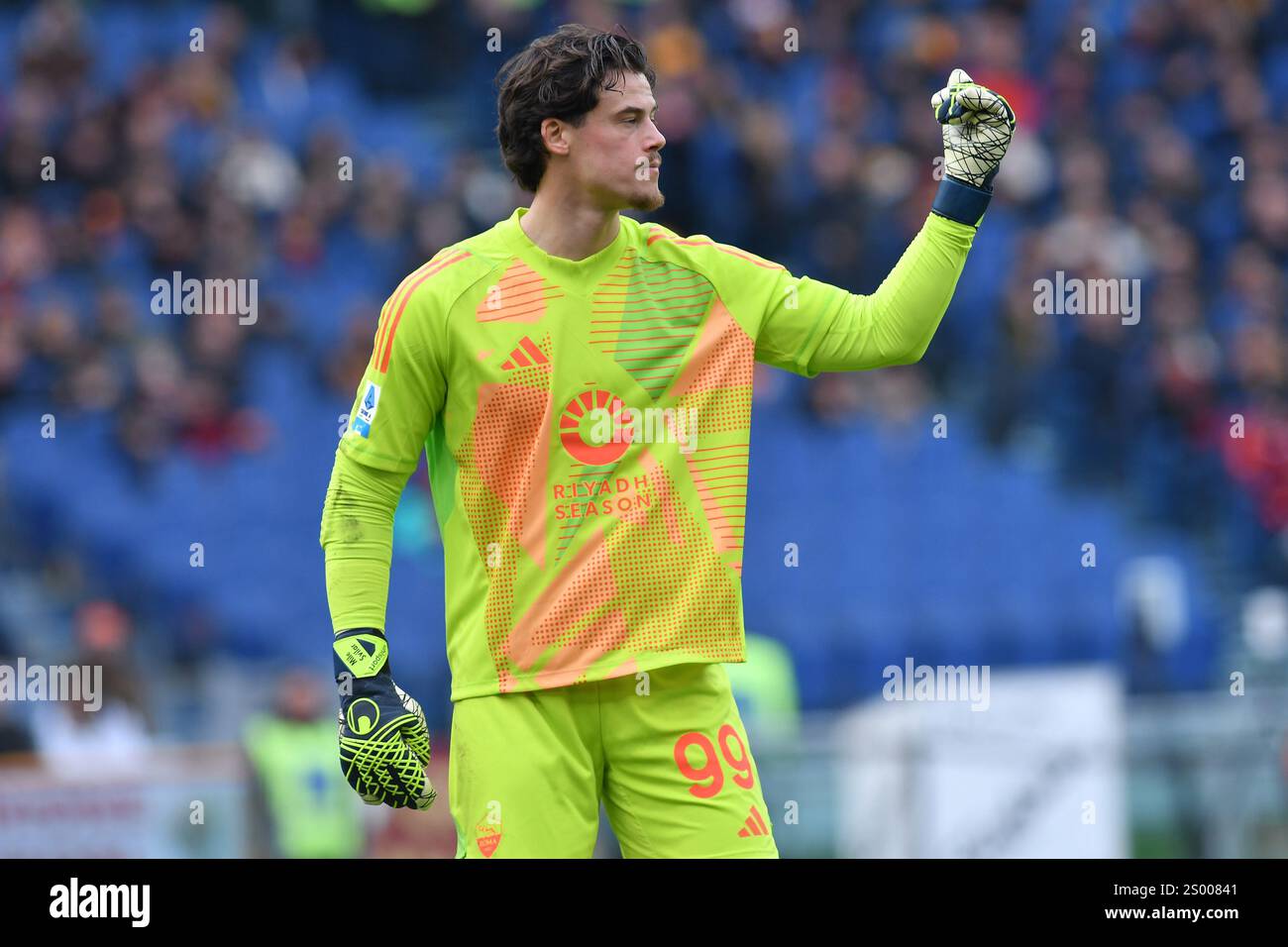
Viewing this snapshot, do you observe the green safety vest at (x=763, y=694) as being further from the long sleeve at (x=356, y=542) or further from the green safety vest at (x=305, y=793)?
the long sleeve at (x=356, y=542)

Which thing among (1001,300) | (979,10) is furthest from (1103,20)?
(1001,300)

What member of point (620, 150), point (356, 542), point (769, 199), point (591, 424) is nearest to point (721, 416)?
point (591, 424)

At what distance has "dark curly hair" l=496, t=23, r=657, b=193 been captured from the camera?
4.54m

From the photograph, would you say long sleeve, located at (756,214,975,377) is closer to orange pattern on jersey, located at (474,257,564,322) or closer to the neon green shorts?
orange pattern on jersey, located at (474,257,564,322)

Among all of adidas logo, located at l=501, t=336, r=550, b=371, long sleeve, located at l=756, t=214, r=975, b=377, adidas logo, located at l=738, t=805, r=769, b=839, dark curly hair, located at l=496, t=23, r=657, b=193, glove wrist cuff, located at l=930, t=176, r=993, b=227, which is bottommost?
adidas logo, located at l=738, t=805, r=769, b=839

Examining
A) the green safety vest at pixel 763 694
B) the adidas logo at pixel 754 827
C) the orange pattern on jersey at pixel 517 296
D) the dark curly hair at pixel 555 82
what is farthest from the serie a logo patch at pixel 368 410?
the green safety vest at pixel 763 694

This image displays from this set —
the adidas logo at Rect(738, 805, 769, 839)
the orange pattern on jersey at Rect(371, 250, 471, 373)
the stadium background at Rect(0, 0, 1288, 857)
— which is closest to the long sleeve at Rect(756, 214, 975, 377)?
the orange pattern on jersey at Rect(371, 250, 471, 373)

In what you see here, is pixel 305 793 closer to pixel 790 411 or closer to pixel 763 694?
pixel 763 694

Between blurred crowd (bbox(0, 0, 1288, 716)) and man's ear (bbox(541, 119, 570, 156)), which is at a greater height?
blurred crowd (bbox(0, 0, 1288, 716))

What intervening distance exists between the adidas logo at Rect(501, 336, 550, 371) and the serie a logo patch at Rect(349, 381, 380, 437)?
29 cm

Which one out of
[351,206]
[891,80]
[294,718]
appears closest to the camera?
[294,718]

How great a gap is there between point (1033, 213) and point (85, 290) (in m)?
6.20
